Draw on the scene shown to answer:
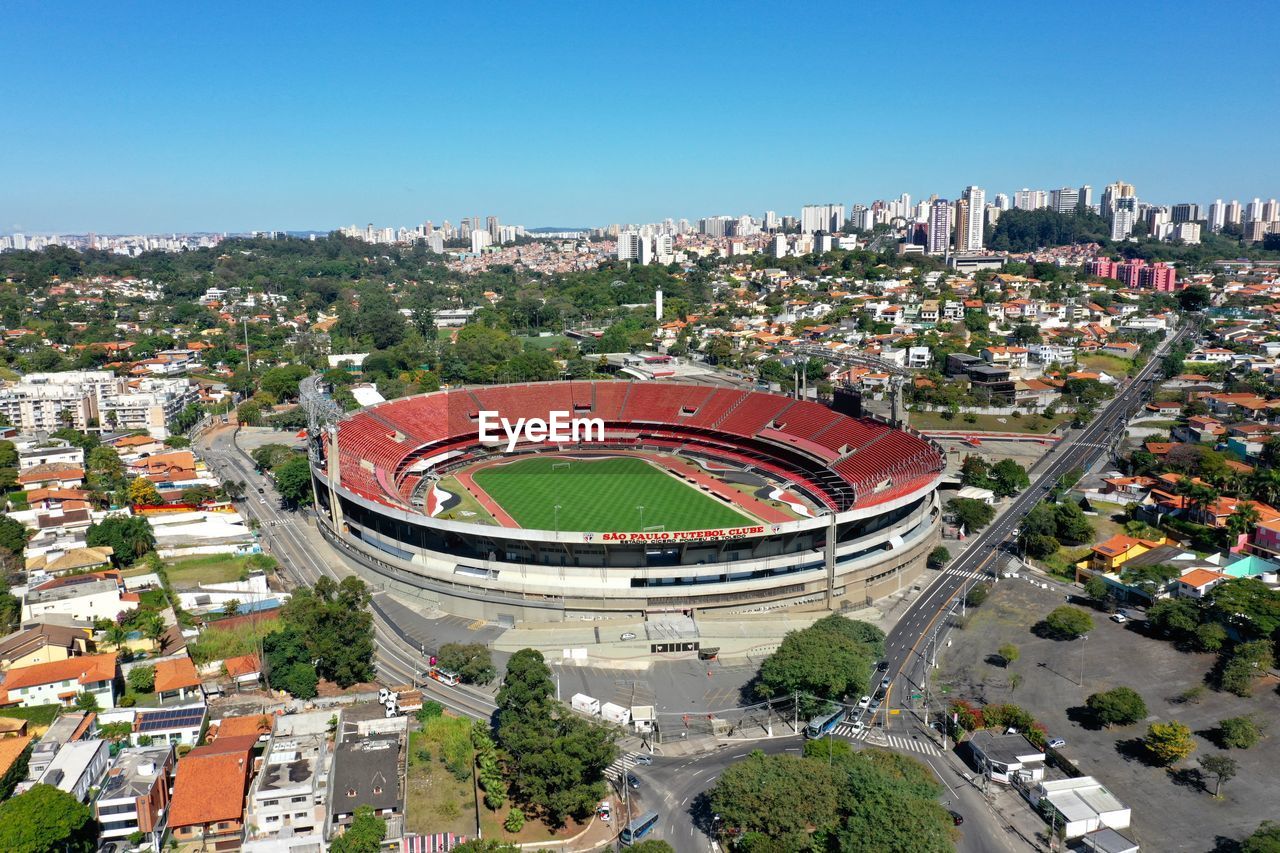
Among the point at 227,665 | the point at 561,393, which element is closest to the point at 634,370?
the point at 561,393

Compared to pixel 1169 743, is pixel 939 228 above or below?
above

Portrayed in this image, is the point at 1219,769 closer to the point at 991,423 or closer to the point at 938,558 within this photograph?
the point at 938,558

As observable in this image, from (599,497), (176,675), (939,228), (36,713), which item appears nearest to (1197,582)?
(599,497)

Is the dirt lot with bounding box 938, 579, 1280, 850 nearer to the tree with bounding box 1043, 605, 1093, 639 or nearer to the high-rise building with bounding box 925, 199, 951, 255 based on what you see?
the tree with bounding box 1043, 605, 1093, 639

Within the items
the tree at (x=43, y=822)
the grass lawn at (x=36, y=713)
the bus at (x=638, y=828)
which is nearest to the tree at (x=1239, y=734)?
the bus at (x=638, y=828)

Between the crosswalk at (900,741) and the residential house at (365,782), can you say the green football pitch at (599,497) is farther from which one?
the residential house at (365,782)
